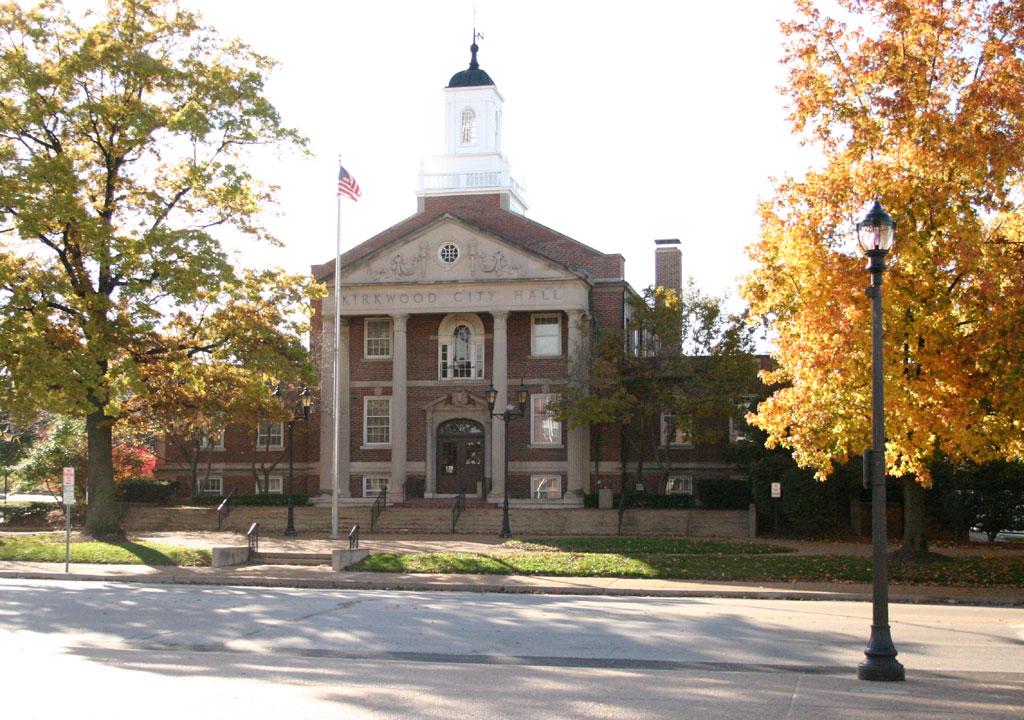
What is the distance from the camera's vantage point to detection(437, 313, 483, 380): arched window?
43.2 meters

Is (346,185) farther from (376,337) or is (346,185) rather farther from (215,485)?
(215,485)

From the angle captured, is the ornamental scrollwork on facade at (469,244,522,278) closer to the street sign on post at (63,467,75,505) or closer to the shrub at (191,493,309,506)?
the shrub at (191,493,309,506)

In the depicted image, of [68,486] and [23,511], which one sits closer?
[68,486]

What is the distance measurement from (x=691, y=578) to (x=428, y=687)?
13103 millimetres

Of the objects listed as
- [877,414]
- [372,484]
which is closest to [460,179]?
[372,484]

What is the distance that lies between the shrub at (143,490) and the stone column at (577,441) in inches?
677

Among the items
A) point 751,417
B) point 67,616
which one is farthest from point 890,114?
point 67,616

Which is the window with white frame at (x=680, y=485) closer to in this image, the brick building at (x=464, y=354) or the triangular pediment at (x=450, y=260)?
the brick building at (x=464, y=354)

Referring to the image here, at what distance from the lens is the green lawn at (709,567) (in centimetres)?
Result: 2147

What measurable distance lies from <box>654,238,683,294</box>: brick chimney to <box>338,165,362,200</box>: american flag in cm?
1974

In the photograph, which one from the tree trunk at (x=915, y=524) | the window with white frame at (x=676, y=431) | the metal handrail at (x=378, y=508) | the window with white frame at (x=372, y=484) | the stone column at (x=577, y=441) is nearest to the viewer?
the tree trunk at (x=915, y=524)

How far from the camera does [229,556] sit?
24750 mm

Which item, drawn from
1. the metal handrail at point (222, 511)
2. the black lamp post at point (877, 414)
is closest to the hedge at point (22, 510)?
the metal handrail at point (222, 511)

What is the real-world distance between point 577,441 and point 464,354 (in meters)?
6.30
